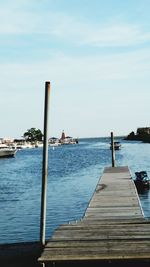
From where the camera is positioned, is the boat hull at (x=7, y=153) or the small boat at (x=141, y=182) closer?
the small boat at (x=141, y=182)

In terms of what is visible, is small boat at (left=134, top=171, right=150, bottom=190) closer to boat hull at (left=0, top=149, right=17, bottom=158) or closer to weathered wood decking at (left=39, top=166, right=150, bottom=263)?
weathered wood decking at (left=39, top=166, right=150, bottom=263)

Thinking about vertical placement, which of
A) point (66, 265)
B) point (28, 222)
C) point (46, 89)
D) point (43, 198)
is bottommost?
point (28, 222)

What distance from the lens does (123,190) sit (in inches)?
959

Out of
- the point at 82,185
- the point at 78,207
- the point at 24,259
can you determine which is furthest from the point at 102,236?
the point at 82,185

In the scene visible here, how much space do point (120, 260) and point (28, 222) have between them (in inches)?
638

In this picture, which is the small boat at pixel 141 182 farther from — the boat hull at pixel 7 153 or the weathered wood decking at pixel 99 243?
the boat hull at pixel 7 153

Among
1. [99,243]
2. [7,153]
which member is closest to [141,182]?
[99,243]

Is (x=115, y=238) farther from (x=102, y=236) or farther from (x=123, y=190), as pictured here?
(x=123, y=190)

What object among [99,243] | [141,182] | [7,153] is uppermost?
[99,243]

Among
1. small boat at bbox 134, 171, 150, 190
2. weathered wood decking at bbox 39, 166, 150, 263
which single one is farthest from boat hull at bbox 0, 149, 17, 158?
weathered wood decking at bbox 39, 166, 150, 263

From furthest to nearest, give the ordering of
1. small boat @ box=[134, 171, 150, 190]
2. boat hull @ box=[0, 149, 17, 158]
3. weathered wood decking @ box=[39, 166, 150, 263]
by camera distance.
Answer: boat hull @ box=[0, 149, 17, 158] < small boat @ box=[134, 171, 150, 190] < weathered wood decking @ box=[39, 166, 150, 263]

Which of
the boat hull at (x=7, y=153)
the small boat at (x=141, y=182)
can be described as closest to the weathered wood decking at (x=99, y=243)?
the small boat at (x=141, y=182)

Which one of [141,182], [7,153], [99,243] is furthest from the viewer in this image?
[7,153]

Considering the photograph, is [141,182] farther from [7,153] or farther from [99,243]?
[7,153]
